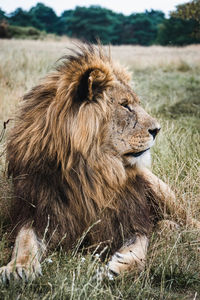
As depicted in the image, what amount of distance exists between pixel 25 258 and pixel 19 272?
12 centimetres

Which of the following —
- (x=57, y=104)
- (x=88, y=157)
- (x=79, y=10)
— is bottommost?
(x=88, y=157)

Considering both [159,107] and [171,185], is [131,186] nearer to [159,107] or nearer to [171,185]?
[171,185]

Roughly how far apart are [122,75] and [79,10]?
38.5 metres

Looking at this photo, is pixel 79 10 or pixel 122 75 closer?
pixel 122 75

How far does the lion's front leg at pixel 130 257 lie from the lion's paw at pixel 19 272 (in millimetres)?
447

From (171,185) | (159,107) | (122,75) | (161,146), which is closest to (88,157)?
(122,75)

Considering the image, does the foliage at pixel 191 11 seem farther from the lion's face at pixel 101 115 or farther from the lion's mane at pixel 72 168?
the lion's mane at pixel 72 168

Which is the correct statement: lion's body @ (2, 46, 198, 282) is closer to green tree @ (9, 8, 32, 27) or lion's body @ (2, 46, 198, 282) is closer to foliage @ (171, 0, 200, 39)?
foliage @ (171, 0, 200, 39)

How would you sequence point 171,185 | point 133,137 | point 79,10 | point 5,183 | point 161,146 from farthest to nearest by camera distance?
1. point 79,10
2. point 161,146
3. point 171,185
4. point 5,183
5. point 133,137

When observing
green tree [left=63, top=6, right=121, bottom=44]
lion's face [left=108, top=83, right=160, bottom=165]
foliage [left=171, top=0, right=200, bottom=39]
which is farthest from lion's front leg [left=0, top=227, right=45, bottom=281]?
green tree [left=63, top=6, right=121, bottom=44]

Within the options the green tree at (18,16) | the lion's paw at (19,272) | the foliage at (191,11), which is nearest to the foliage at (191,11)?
the foliage at (191,11)

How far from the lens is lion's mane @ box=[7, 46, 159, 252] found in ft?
7.72

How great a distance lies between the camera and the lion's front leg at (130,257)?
2236 mm

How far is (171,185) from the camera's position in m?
3.41
